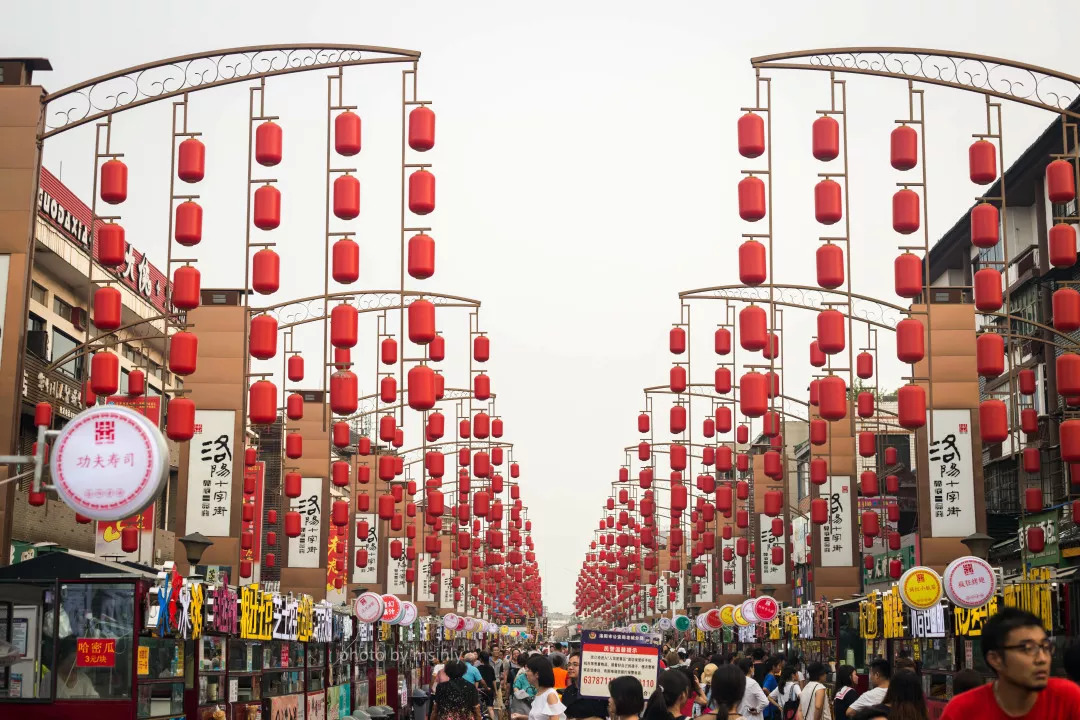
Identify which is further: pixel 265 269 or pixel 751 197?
pixel 265 269

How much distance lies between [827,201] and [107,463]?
10.7 metres

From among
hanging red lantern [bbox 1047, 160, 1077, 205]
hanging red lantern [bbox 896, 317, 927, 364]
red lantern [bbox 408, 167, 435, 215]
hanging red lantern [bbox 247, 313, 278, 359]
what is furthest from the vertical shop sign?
hanging red lantern [bbox 1047, 160, 1077, 205]

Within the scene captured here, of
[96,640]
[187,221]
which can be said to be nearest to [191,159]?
[187,221]

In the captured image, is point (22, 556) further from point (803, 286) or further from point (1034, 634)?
point (1034, 634)

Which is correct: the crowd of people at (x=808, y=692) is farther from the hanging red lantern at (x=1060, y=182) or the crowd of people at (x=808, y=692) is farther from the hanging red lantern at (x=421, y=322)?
the hanging red lantern at (x=1060, y=182)

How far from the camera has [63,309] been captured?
35688 millimetres

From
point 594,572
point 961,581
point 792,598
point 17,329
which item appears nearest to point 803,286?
point 961,581

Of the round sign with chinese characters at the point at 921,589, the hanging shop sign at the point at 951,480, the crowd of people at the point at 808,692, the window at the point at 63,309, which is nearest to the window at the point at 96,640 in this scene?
the crowd of people at the point at 808,692

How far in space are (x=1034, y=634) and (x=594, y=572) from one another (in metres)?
87.9

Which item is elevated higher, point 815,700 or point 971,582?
point 971,582

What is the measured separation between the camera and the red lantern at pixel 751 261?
19312 millimetres

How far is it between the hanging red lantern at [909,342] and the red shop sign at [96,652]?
1066 centimetres

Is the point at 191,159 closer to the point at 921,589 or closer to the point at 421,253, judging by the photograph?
the point at 421,253

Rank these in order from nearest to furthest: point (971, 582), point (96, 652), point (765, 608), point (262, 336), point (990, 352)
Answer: point (96, 652) → point (971, 582) → point (990, 352) → point (262, 336) → point (765, 608)
